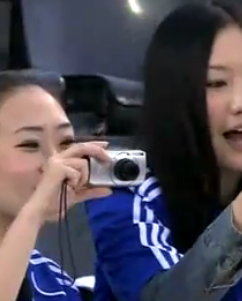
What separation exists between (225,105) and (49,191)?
0.64ft

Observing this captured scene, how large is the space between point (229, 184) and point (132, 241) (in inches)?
→ 6.5

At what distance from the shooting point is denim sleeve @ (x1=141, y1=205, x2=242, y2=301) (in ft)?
2.45

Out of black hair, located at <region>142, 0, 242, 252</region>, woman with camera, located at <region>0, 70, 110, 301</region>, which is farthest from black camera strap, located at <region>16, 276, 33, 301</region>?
black hair, located at <region>142, 0, 242, 252</region>

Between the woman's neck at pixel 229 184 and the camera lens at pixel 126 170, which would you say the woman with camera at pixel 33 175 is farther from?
the woman's neck at pixel 229 184

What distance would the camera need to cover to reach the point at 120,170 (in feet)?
3.06

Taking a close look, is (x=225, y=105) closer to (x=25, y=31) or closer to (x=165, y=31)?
(x=165, y=31)

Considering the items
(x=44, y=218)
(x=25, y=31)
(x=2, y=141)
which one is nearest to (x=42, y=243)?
(x=2, y=141)

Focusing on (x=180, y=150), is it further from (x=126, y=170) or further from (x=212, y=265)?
(x=212, y=265)

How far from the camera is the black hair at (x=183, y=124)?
0.90m

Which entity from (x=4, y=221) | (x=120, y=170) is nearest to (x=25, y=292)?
(x=4, y=221)

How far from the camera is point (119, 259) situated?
2.79 ft

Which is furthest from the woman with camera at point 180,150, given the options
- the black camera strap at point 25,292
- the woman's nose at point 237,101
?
the black camera strap at point 25,292

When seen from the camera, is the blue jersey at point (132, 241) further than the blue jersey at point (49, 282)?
No

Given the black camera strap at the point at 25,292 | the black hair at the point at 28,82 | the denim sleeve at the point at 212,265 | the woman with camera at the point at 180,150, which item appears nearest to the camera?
the denim sleeve at the point at 212,265
